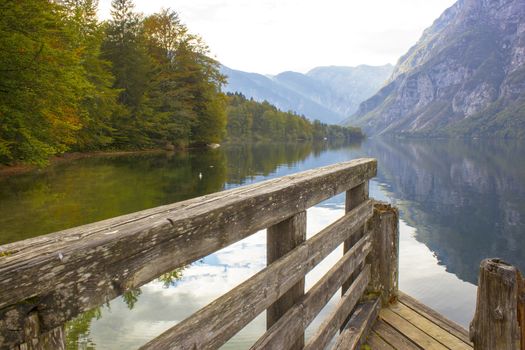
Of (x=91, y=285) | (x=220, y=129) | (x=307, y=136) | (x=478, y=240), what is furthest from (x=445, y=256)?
(x=307, y=136)

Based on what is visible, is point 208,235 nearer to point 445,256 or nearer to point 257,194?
point 257,194

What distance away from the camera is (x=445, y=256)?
15641mm

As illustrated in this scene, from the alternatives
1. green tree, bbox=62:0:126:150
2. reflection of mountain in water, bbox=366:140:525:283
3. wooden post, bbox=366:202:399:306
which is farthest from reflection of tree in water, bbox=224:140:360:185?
wooden post, bbox=366:202:399:306

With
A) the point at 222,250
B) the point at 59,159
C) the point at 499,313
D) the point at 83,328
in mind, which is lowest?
the point at 222,250

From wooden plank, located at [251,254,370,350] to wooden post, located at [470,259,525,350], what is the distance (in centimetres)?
132

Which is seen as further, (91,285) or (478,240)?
(478,240)

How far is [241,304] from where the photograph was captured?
2.44 metres

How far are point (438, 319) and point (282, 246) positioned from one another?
360 cm

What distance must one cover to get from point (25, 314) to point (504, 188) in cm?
3783

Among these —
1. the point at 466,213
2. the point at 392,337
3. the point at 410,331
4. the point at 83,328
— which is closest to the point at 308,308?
the point at 392,337

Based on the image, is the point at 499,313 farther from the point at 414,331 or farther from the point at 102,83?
the point at 102,83

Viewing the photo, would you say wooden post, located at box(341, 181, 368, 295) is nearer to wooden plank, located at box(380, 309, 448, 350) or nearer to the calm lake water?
wooden plank, located at box(380, 309, 448, 350)

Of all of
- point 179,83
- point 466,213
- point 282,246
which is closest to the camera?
point 282,246

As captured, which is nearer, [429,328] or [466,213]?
[429,328]
